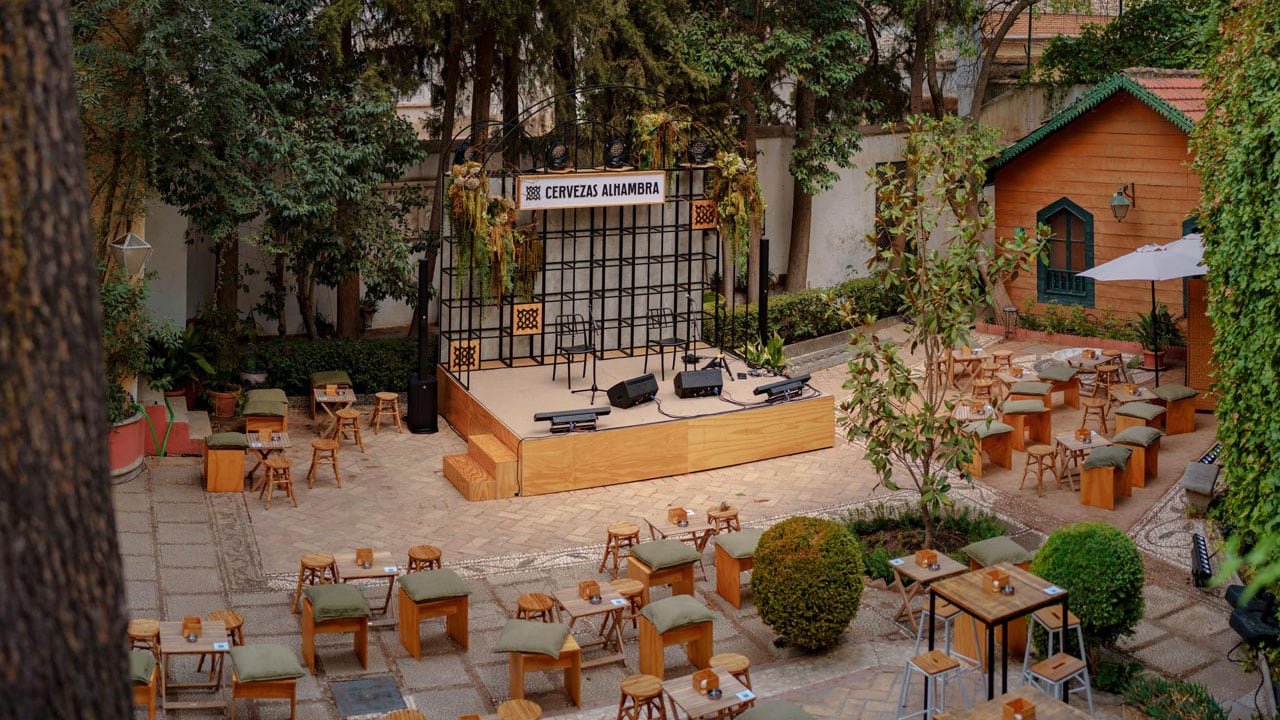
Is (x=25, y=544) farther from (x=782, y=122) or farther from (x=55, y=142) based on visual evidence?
(x=782, y=122)

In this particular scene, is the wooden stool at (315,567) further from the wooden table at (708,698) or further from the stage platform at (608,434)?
the wooden table at (708,698)

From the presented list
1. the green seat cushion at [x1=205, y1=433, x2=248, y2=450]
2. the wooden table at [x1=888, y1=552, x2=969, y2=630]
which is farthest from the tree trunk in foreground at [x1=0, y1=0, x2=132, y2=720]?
the green seat cushion at [x1=205, y1=433, x2=248, y2=450]

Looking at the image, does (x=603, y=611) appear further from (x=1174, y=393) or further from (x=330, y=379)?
(x=1174, y=393)

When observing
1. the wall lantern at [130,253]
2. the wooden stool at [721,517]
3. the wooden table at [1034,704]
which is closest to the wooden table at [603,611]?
the wooden stool at [721,517]

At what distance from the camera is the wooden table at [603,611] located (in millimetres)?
11242

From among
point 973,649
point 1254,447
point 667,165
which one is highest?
point 667,165

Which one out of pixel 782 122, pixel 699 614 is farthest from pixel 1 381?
pixel 782 122

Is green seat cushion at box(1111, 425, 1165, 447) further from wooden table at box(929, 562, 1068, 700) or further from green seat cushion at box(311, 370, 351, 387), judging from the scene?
green seat cushion at box(311, 370, 351, 387)

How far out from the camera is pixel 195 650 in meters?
10.2

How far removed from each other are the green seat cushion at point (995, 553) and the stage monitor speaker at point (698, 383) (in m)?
5.64

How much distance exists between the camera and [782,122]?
26297 millimetres

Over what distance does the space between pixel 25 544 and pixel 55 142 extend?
3.19ft

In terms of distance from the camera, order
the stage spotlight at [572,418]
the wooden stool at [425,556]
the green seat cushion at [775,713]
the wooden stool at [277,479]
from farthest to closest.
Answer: the stage spotlight at [572,418] < the wooden stool at [277,479] < the wooden stool at [425,556] < the green seat cushion at [775,713]

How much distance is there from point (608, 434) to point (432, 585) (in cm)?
480
